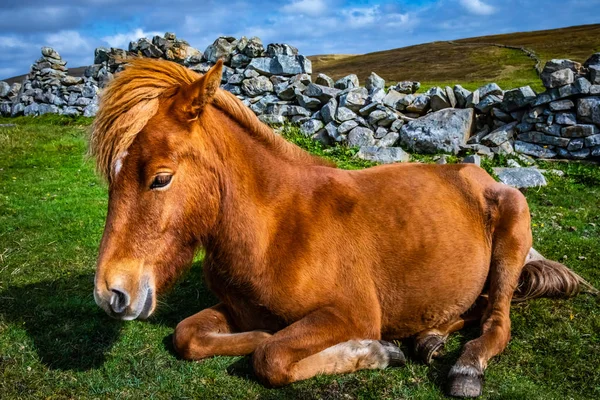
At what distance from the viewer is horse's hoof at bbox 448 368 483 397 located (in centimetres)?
399

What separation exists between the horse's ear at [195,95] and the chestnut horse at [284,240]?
0.01m

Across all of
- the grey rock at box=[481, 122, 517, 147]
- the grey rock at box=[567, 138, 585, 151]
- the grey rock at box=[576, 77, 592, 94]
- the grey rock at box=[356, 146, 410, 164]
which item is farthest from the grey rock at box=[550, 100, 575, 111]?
the grey rock at box=[356, 146, 410, 164]

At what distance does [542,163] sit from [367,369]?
11269mm

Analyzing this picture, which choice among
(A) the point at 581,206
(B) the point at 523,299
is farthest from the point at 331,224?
(A) the point at 581,206

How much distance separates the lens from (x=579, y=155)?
14.0 m

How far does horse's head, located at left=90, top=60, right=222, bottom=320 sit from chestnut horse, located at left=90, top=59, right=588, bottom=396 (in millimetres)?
10

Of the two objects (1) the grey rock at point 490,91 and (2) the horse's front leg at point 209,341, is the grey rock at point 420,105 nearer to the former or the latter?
(1) the grey rock at point 490,91

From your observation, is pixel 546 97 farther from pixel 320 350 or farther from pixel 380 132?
pixel 320 350

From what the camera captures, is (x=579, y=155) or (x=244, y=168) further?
(x=579, y=155)

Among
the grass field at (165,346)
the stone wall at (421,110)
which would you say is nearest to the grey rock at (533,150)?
the stone wall at (421,110)

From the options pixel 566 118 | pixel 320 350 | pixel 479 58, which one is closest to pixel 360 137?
pixel 566 118

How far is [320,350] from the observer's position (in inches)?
164

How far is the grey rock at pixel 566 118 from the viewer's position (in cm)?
1410

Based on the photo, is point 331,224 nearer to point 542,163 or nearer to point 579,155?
point 542,163
